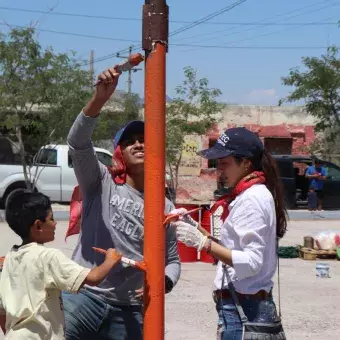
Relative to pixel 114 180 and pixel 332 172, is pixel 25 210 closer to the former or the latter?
pixel 114 180

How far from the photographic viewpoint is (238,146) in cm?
353

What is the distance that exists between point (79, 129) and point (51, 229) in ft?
1.61

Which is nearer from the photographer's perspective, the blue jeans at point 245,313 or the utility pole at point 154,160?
the utility pole at point 154,160

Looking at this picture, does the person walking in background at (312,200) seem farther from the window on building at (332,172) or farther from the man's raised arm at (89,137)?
the man's raised arm at (89,137)

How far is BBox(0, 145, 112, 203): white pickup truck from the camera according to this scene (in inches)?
831

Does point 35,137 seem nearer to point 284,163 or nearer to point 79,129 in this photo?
point 284,163

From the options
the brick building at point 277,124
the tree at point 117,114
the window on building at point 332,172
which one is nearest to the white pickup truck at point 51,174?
the tree at point 117,114

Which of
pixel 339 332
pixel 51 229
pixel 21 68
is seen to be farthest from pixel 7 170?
pixel 51 229

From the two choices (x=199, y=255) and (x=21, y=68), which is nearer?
(x=199, y=255)

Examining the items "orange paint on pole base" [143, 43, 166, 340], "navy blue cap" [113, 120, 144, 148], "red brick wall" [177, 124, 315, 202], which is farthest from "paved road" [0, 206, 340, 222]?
"orange paint on pole base" [143, 43, 166, 340]

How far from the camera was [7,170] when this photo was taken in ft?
69.5

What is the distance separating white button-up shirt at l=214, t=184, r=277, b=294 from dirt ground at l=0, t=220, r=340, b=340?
3.74m

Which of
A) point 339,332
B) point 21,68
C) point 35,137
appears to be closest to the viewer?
point 339,332

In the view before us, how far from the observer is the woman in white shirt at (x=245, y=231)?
330cm
